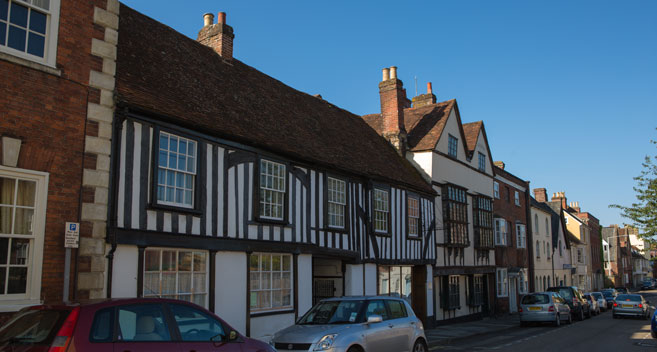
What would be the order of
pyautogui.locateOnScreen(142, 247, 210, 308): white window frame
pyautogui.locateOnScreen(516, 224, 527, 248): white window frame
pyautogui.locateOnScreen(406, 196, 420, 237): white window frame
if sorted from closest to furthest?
pyautogui.locateOnScreen(142, 247, 210, 308): white window frame → pyautogui.locateOnScreen(406, 196, 420, 237): white window frame → pyautogui.locateOnScreen(516, 224, 527, 248): white window frame

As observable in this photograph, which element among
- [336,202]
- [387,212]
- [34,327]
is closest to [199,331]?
[34,327]

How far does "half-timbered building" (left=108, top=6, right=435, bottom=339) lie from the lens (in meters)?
10.6

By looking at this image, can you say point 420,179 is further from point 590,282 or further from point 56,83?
point 590,282

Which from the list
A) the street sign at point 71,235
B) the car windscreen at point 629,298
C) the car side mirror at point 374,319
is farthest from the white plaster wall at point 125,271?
the car windscreen at point 629,298

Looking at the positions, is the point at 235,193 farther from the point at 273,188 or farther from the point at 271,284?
the point at 271,284

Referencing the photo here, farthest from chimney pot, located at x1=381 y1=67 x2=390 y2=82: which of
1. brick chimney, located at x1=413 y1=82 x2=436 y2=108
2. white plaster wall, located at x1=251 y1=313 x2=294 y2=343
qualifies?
white plaster wall, located at x1=251 y1=313 x2=294 y2=343

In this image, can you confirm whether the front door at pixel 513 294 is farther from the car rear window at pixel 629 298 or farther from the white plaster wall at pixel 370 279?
the white plaster wall at pixel 370 279

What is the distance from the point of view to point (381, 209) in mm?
19125

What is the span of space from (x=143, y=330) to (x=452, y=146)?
2120cm

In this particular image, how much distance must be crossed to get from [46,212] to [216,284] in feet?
14.3

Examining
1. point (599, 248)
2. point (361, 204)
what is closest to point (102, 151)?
point (361, 204)

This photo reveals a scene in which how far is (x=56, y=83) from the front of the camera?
902 cm

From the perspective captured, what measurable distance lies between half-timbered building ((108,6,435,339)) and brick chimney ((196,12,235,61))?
42 millimetres

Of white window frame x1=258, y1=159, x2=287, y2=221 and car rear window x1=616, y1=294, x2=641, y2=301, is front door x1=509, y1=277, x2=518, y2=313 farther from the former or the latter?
white window frame x1=258, y1=159, x2=287, y2=221
